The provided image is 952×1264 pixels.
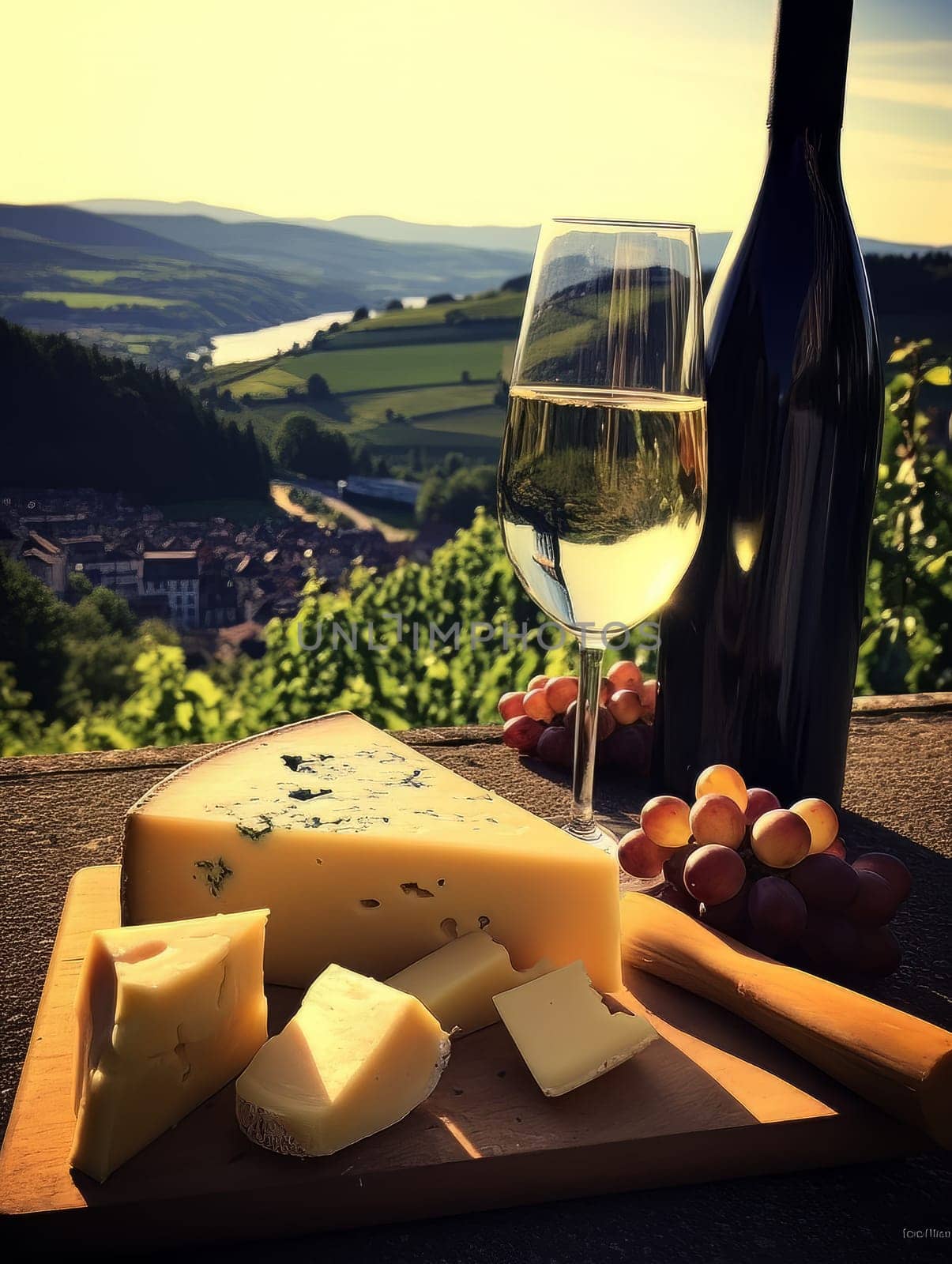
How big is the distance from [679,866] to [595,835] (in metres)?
→ 0.13

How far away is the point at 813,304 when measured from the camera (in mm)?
1124

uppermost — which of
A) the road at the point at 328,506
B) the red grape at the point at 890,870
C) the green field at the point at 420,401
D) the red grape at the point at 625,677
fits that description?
the green field at the point at 420,401

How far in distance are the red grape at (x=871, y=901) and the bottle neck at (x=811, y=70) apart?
70 cm

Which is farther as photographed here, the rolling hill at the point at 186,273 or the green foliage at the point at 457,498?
the green foliage at the point at 457,498

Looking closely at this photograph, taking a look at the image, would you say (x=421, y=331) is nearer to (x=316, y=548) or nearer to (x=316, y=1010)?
(x=316, y=548)

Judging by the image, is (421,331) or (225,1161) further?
(421,331)

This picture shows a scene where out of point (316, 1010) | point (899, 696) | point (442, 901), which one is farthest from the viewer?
point (899, 696)

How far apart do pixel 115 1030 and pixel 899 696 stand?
1.31 metres

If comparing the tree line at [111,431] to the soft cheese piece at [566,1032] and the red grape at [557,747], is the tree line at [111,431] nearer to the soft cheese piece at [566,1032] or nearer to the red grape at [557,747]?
the red grape at [557,747]

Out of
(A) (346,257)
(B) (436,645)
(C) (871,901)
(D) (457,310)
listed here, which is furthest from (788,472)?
(A) (346,257)

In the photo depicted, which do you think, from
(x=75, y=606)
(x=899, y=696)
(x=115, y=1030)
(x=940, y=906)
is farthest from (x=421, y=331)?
(x=115, y=1030)

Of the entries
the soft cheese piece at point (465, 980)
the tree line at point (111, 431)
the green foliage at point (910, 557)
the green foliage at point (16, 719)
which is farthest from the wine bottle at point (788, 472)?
the tree line at point (111, 431)

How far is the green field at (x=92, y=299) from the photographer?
3.80m

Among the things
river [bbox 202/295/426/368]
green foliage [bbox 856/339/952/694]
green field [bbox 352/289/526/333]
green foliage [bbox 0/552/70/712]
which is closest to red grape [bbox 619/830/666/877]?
green foliage [bbox 856/339/952/694]
